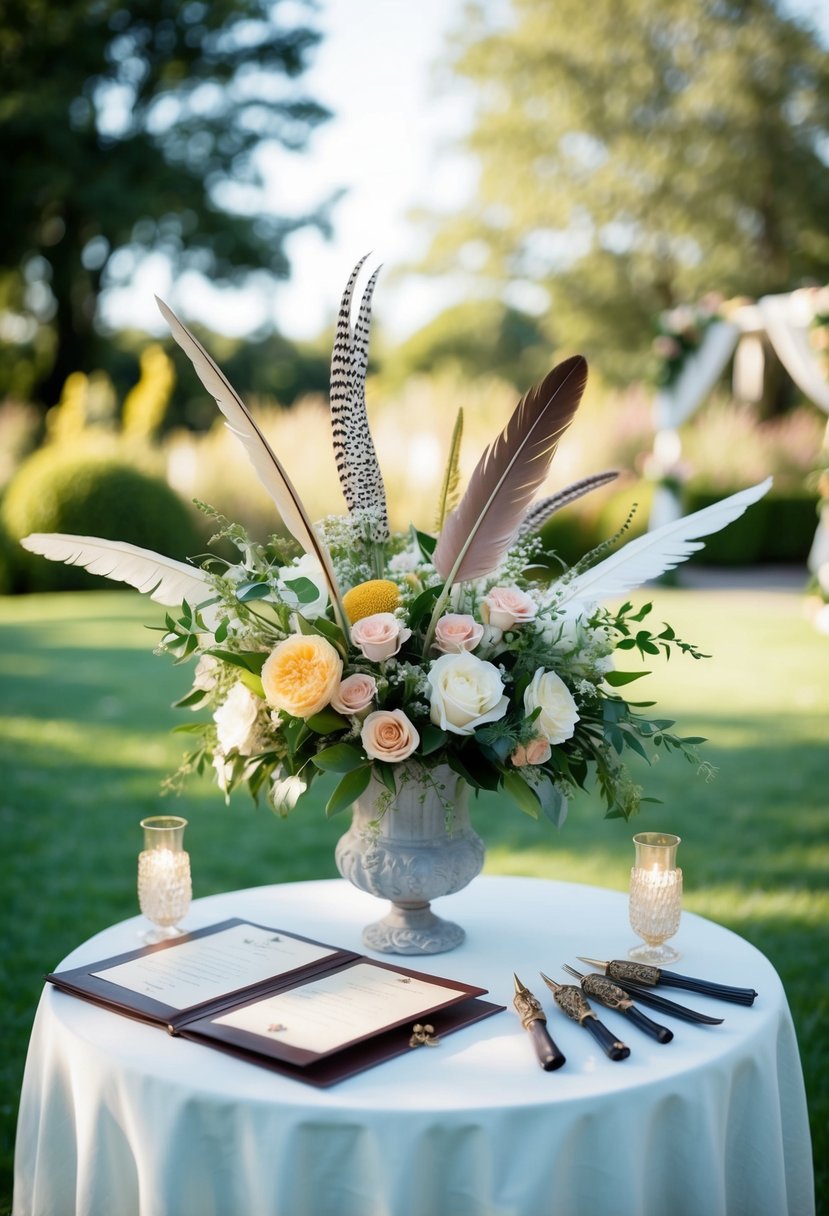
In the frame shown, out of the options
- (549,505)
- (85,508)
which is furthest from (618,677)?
(85,508)

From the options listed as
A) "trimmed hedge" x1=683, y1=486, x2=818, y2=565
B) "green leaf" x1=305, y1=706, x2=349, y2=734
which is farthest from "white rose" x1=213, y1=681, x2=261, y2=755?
"trimmed hedge" x1=683, y1=486, x2=818, y2=565

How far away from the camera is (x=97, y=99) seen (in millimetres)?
24844

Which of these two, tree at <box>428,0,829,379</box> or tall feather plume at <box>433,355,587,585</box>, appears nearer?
tall feather plume at <box>433,355,587,585</box>

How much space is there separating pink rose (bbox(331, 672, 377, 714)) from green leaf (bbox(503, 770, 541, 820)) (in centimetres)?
27

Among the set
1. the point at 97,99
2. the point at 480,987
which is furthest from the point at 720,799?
the point at 97,99

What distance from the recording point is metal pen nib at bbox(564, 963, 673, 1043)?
171 cm

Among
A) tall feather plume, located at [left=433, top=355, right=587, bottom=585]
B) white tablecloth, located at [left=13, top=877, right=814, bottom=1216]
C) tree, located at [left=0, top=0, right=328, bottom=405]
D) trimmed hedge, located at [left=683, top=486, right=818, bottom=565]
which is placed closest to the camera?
white tablecloth, located at [left=13, top=877, right=814, bottom=1216]

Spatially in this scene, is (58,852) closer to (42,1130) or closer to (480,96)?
(42,1130)

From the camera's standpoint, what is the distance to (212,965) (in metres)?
1.96

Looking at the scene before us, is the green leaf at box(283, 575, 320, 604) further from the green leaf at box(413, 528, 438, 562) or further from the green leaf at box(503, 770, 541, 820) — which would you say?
the green leaf at box(503, 770, 541, 820)

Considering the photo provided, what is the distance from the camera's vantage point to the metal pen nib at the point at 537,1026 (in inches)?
63.4

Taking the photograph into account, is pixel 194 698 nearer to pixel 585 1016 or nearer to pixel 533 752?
pixel 533 752

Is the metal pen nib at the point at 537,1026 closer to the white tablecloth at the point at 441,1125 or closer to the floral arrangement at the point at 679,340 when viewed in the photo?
the white tablecloth at the point at 441,1125

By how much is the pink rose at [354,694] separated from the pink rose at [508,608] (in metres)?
0.23
